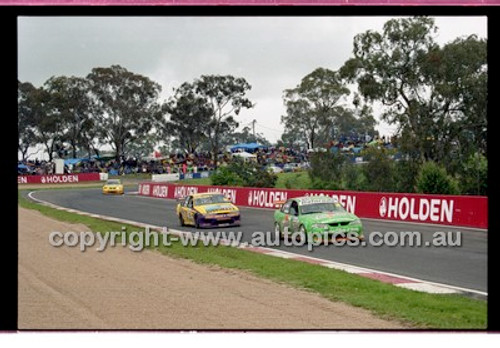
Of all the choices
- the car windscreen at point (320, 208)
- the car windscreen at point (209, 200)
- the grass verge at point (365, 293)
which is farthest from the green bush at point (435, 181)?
the grass verge at point (365, 293)

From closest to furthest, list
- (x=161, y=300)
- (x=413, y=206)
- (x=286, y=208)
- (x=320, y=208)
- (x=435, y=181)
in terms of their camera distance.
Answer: (x=161, y=300), (x=320, y=208), (x=286, y=208), (x=413, y=206), (x=435, y=181)

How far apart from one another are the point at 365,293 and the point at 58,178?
67.1 meters

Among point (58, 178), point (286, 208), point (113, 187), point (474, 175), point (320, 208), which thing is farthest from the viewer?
point (58, 178)

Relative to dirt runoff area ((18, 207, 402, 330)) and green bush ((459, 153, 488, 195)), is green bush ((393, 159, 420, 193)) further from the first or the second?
dirt runoff area ((18, 207, 402, 330))

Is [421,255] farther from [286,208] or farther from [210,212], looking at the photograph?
[210,212]

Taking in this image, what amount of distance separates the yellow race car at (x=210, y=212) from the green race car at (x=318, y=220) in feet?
15.0

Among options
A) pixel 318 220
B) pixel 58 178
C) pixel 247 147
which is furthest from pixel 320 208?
pixel 58 178

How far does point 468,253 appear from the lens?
16328 mm

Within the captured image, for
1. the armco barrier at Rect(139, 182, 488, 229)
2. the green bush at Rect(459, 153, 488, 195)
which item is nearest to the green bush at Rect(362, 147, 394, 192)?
the armco barrier at Rect(139, 182, 488, 229)

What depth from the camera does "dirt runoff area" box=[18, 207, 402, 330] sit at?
31.6 ft

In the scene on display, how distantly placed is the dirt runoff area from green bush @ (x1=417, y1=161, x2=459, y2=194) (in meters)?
14.8

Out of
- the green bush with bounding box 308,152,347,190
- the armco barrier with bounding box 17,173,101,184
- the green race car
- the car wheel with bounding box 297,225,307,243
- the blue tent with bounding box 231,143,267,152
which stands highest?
the blue tent with bounding box 231,143,267,152

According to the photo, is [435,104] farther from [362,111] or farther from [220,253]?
[220,253]

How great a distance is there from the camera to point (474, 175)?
28.7 m
